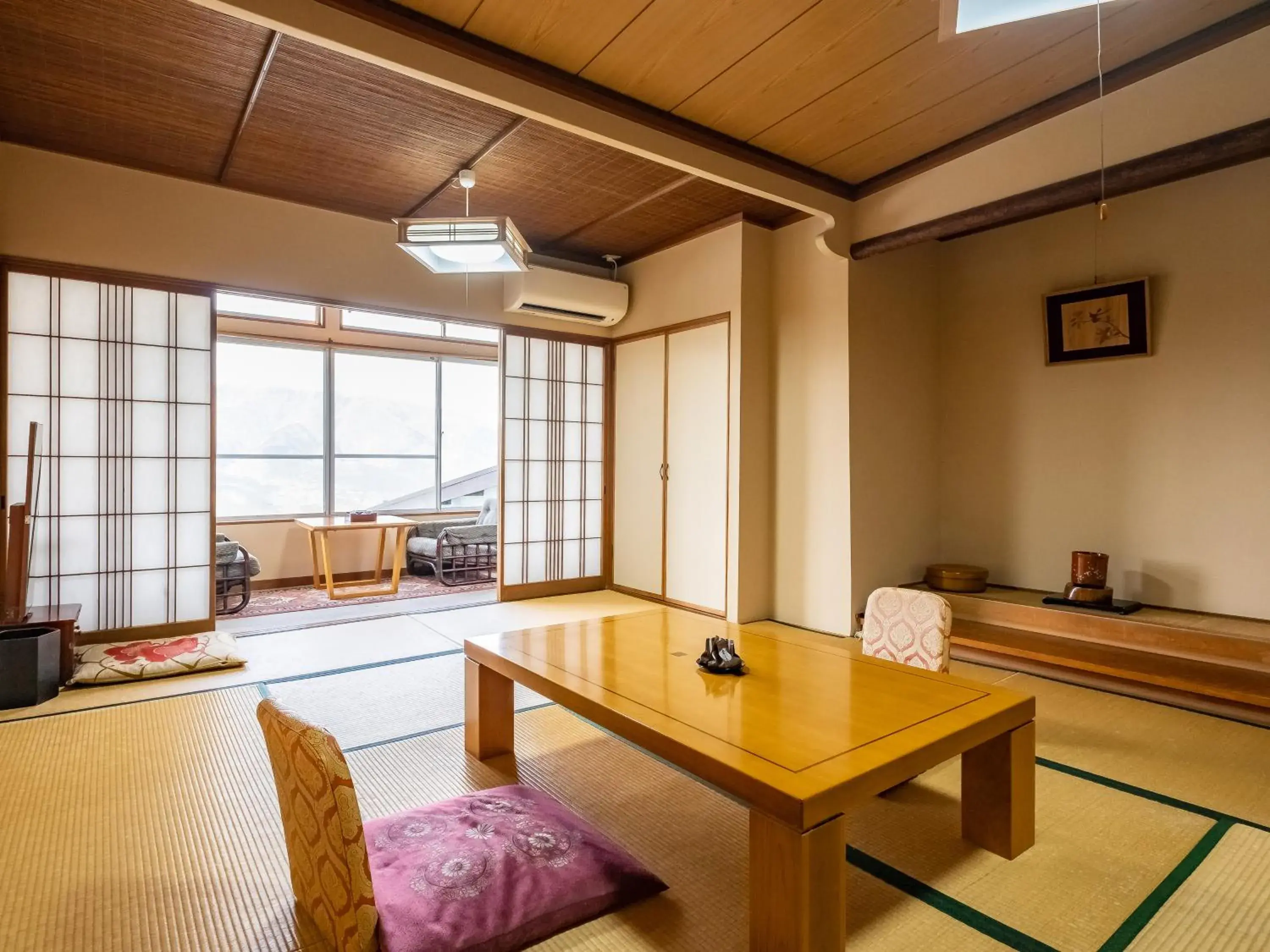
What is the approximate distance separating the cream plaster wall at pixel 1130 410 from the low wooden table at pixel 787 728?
8.90 feet

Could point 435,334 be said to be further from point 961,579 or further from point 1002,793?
point 1002,793

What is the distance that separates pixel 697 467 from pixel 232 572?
3.64 meters

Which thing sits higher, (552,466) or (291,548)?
(552,466)

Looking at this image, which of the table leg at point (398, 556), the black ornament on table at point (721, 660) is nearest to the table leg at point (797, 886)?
the black ornament on table at point (721, 660)

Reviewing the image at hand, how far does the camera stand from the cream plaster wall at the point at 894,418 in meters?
4.35

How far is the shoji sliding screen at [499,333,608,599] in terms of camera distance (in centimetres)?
558

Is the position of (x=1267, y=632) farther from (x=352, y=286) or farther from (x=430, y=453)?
(x=430, y=453)

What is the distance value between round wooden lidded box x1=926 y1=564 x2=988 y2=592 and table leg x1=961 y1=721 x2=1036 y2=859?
2.56m

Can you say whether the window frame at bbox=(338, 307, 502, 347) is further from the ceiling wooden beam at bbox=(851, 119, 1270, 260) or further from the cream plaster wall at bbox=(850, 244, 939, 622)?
the ceiling wooden beam at bbox=(851, 119, 1270, 260)

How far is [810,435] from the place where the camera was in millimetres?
4566

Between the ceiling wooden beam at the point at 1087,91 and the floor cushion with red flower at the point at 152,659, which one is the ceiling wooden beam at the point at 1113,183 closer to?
the ceiling wooden beam at the point at 1087,91

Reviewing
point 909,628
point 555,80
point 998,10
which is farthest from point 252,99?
point 909,628

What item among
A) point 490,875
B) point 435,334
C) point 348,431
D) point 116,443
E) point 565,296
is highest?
point 435,334

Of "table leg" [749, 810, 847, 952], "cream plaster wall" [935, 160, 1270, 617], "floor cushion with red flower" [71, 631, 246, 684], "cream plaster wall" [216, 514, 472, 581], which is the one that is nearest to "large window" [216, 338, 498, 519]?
"cream plaster wall" [216, 514, 472, 581]
